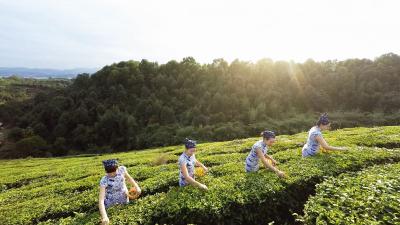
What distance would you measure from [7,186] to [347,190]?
28423mm

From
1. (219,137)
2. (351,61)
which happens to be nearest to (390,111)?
(351,61)

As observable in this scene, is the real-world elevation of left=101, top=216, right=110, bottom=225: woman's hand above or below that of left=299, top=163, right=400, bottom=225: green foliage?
below

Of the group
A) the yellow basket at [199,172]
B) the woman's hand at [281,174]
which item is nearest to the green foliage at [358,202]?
the woman's hand at [281,174]

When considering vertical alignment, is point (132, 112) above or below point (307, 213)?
below

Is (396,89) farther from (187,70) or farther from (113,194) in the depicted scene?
(113,194)

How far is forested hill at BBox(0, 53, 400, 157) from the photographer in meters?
82.8

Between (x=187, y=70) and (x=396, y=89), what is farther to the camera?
(x=187, y=70)

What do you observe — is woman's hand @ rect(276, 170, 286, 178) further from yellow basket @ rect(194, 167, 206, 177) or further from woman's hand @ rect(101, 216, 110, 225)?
woman's hand @ rect(101, 216, 110, 225)

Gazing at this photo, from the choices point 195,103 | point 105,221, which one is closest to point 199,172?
point 105,221

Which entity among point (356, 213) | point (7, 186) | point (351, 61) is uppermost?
point (351, 61)

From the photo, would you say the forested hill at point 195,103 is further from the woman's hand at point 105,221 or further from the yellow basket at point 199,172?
the woman's hand at point 105,221

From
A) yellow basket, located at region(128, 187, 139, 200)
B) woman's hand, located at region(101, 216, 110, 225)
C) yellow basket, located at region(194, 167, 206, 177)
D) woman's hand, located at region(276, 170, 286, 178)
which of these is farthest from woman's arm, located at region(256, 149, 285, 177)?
woman's hand, located at region(101, 216, 110, 225)

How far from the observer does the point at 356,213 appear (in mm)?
8422

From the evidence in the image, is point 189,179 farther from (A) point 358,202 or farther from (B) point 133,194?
(A) point 358,202
